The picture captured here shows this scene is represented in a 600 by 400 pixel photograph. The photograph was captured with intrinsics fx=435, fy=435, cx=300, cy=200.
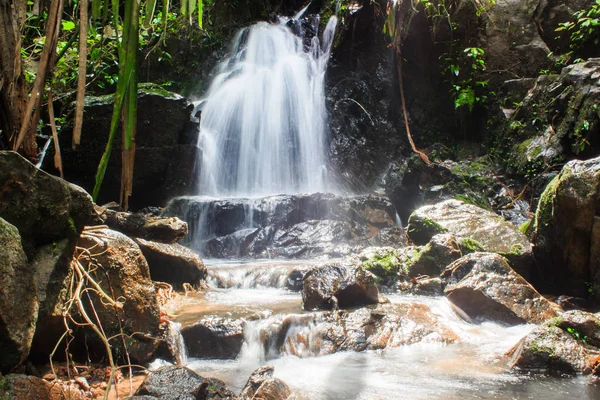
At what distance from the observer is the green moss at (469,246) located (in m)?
6.79

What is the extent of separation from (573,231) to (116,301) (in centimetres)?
533

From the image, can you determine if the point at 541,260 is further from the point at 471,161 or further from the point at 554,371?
the point at 471,161

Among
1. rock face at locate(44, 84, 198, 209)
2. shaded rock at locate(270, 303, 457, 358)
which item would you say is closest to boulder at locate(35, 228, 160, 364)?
shaded rock at locate(270, 303, 457, 358)

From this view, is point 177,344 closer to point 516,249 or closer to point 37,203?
point 37,203

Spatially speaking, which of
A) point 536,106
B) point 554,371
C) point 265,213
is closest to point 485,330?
point 554,371

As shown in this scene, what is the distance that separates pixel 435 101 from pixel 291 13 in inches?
287

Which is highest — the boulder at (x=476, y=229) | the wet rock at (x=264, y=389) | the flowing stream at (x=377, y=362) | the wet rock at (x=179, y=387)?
the boulder at (x=476, y=229)

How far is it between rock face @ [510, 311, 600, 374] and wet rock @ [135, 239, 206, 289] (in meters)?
4.04

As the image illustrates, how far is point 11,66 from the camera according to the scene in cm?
183

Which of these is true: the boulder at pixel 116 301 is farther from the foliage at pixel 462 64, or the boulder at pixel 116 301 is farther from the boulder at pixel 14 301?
the foliage at pixel 462 64

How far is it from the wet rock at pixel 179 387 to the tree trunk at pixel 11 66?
164cm

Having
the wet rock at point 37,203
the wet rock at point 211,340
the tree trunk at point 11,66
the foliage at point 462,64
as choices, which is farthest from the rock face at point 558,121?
the tree trunk at point 11,66

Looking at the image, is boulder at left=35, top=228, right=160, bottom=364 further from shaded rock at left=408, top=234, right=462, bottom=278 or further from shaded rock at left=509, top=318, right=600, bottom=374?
shaded rock at left=408, top=234, right=462, bottom=278

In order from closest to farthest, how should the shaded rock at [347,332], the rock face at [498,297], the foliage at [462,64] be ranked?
the shaded rock at [347,332] → the rock face at [498,297] → the foliage at [462,64]
